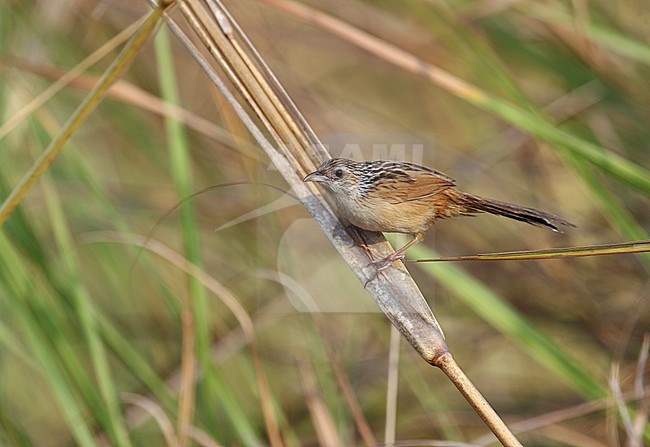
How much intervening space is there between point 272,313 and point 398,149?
2.12 ft

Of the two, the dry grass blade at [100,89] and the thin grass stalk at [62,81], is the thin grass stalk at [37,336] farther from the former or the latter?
the dry grass blade at [100,89]

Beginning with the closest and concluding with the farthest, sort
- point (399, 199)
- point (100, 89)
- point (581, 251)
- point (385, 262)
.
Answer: point (581, 251)
point (100, 89)
point (385, 262)
point (399, 199)

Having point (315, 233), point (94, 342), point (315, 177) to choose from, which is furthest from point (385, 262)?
point (315, 233)

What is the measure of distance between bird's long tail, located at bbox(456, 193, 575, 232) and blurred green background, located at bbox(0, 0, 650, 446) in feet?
1.50

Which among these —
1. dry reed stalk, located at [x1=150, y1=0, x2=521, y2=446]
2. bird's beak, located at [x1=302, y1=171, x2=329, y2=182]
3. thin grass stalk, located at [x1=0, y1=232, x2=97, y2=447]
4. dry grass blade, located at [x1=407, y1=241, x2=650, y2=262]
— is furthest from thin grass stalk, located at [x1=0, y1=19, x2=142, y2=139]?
dry grass blade, located at [x1=407, y1=241, x2=650, y2=262]

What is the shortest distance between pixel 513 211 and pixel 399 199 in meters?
0.24

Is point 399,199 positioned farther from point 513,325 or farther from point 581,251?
point 581,251

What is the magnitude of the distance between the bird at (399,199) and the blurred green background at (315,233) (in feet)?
1.28

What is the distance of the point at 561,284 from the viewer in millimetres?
2678

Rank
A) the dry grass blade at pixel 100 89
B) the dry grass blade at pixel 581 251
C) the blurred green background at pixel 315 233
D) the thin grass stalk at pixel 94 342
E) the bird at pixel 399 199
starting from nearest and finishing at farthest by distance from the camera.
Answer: the dry grass blade at pixel 581 251
the dry grass blade at pixel 100 89
the bird at pixel 399 199
the thin grass stalk at pixel 94 342
the blurred green background at pixel 315 233

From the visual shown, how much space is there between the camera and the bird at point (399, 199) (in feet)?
4.85

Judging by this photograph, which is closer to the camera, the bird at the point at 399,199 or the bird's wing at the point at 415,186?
the bird at the point at 399,199

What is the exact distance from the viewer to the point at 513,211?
4.83 ft

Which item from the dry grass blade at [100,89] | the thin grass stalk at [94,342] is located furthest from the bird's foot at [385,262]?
the thin grass stalk at [94,342]
